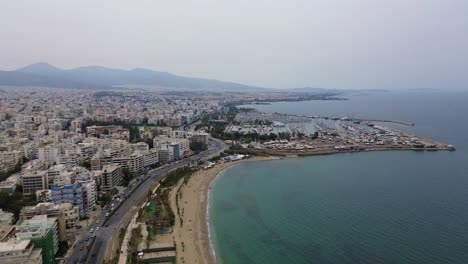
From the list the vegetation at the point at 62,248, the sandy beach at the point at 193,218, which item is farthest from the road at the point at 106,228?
the sandy beach at the point at 193,218

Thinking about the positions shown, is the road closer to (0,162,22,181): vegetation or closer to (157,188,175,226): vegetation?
(157,188,175,226): vegetation

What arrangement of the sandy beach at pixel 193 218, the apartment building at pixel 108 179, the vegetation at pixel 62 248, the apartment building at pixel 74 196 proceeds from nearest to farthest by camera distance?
the vegetation at pixel 62 248 < the sandy beach at pixel 193 218 < the apartment building at pixel 74 196 < the apartment building at pixel 108 179

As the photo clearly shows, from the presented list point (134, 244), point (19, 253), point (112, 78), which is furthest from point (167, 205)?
point (112, 78)

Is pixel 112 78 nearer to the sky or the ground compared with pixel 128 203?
nearer to the sky

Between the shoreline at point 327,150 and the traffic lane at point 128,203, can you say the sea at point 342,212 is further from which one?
the traffic lane at point 128,203

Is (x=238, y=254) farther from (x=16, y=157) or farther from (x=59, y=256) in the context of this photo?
(x=16, y=157)

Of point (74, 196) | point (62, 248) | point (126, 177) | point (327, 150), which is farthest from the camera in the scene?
point (327, 150)

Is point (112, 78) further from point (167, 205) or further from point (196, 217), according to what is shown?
point (196, 217)
